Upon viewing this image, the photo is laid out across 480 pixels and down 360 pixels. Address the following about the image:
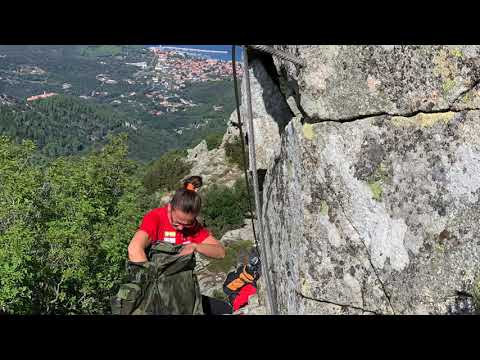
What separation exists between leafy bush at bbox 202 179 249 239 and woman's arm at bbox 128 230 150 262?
21631 millimetres

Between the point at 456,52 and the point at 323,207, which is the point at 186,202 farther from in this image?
the point at 456,52

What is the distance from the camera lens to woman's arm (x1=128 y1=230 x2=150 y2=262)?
330 centimetres

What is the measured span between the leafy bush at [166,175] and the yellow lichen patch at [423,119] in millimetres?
31254

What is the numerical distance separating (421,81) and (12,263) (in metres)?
10.0

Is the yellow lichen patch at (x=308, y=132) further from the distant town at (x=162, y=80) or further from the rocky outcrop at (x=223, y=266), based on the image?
the distant town at (x=162, y=80)

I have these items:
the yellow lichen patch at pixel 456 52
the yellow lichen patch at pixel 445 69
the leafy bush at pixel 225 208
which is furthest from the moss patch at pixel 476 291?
the leafy bush at pixel 225 208

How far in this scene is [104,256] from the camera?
50.3 feet

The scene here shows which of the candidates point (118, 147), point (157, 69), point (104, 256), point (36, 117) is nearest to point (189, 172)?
point (118, 147)

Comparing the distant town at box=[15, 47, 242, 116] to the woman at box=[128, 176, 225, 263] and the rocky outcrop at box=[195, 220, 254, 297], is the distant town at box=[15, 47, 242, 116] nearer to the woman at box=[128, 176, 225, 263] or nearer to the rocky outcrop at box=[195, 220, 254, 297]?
the rocky outcrop at box=[195, 220, 254, 297]

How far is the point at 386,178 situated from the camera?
3.64m

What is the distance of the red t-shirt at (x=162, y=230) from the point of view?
347 centimetres

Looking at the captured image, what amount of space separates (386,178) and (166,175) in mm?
33247
